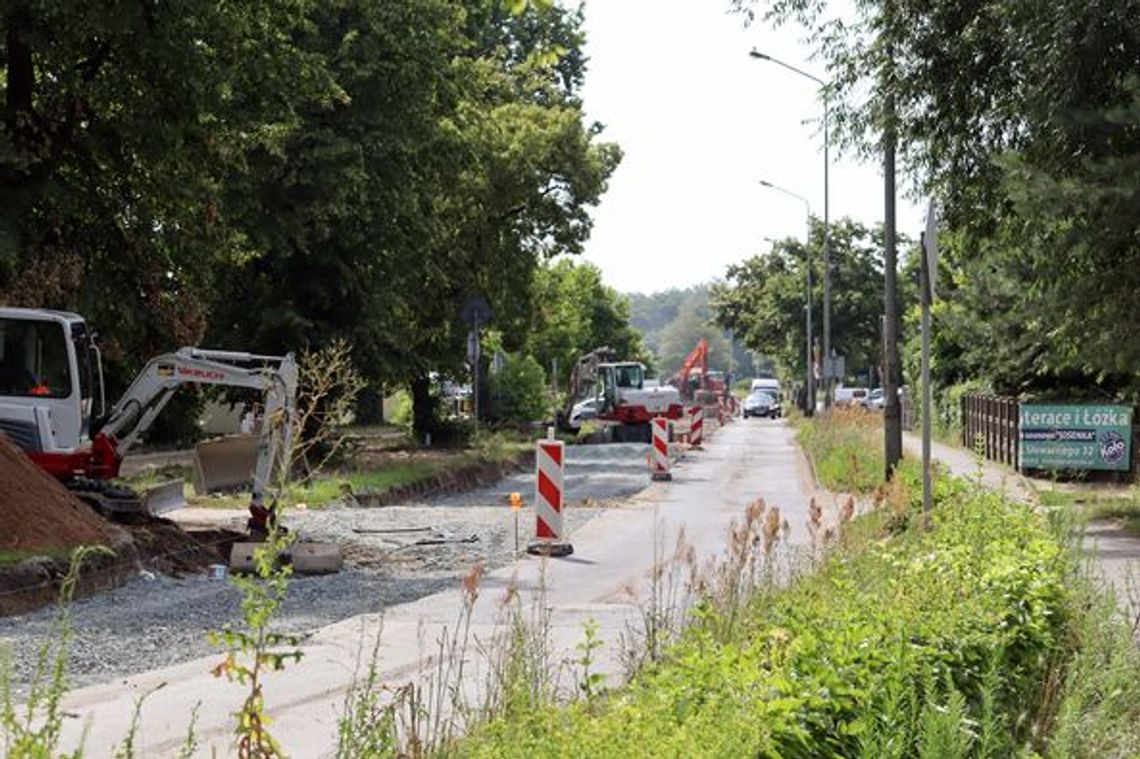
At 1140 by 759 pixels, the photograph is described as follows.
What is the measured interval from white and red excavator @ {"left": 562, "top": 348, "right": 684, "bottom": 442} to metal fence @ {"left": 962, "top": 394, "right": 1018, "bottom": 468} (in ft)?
48.9

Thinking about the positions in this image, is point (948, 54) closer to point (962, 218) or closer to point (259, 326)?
point (962, 218)

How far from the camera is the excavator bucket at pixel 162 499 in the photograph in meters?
18.8

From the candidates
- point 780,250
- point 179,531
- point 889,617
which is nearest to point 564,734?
point 889,617

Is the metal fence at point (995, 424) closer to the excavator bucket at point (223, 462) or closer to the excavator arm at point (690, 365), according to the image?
the excavator bucket at point (223, 462)

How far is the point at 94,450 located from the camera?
1909cm

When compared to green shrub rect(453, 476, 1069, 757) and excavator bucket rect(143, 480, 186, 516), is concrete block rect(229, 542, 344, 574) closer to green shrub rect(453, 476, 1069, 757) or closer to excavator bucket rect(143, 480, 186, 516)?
excavator bucket rect(143, 480, 186, 516)

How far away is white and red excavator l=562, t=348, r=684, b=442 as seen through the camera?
178 feet

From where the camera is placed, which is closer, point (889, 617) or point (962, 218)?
point (889, 617)

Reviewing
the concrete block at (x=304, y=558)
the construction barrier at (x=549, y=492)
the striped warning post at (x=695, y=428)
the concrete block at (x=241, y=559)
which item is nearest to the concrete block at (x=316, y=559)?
the concrete block at (x=304, y=558)

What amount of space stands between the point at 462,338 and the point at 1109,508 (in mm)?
20868

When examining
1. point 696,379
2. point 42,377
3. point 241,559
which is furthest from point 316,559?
point 696,379

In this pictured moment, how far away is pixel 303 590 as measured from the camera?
15.3 m

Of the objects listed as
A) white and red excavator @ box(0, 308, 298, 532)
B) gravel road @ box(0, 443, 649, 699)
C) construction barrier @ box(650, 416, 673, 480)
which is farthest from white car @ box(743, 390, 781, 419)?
white and red excavator @ box(0, 308, 298, 532)

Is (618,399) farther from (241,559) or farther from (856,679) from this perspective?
(856,679)
